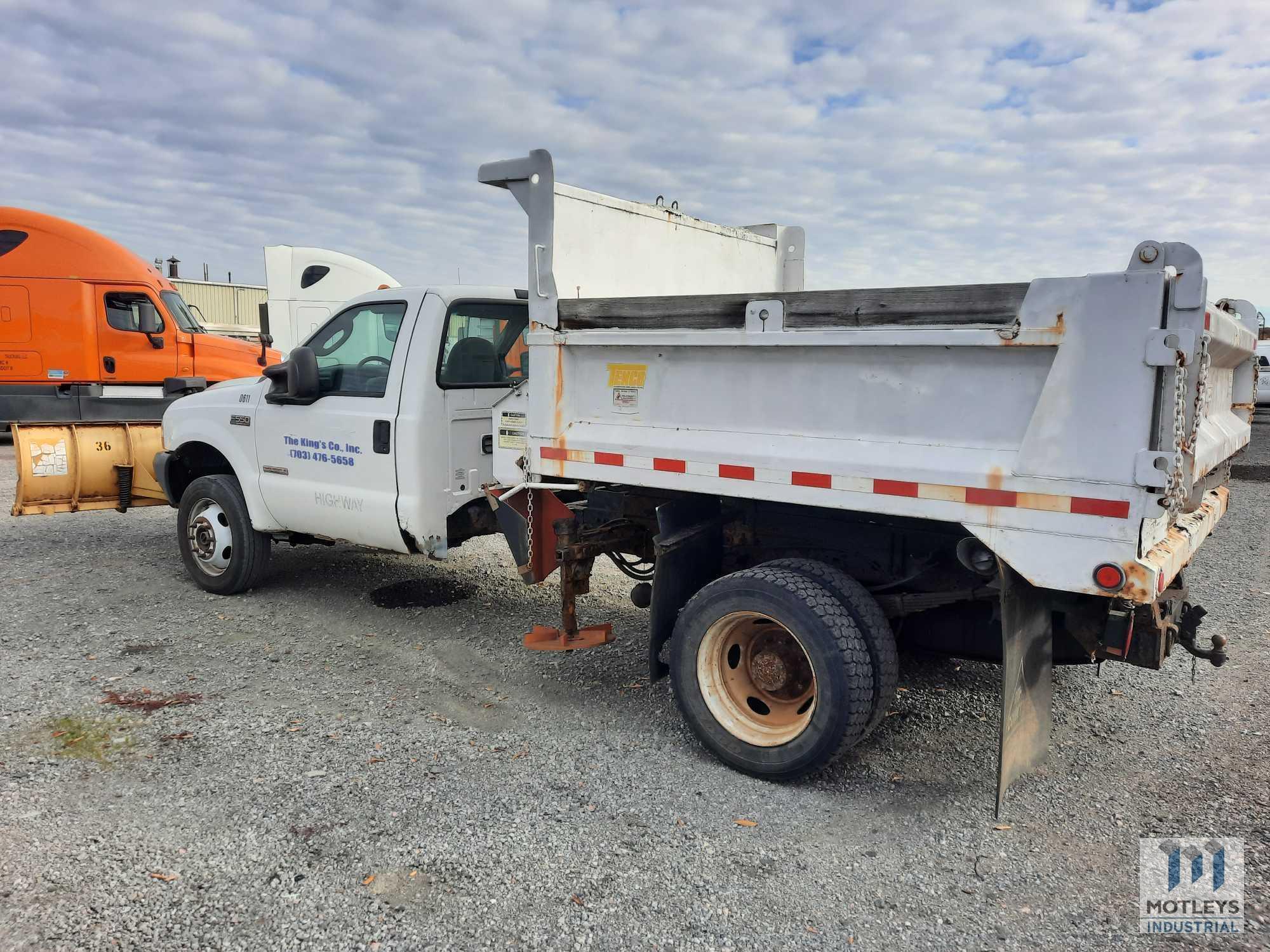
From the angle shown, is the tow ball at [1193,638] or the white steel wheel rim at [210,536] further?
the white steel wheel rim at [210,536]

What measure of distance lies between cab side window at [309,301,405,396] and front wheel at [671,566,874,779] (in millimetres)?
2660

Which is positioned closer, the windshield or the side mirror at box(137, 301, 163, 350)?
the side mirror at box(137, 301, 163, 350)

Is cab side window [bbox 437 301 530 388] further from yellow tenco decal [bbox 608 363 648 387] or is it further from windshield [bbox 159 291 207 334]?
windshield [bbox 159 291 207 334]

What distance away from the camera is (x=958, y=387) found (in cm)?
319

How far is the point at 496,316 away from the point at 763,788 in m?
3.30

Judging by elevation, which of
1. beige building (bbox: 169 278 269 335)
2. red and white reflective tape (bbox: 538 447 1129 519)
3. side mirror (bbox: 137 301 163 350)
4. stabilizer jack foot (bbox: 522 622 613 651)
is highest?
beige building (bbox: 169 278 269 335)

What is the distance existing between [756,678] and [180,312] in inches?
518

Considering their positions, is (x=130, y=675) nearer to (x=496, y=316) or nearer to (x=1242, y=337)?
(x=496, y=316)

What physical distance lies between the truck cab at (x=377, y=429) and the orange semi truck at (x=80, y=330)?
766cm

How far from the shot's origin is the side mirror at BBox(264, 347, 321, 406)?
18.1ft

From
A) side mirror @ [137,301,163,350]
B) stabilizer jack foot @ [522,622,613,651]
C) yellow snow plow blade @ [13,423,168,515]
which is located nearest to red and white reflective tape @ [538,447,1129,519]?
stabilizer jack foot @ [522,622,613,651]

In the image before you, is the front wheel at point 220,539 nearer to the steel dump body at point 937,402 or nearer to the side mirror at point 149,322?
the steel dump body at point 937,402

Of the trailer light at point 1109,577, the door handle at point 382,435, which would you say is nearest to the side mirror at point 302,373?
the door handle at point 382,435

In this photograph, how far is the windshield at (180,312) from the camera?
1384cm
